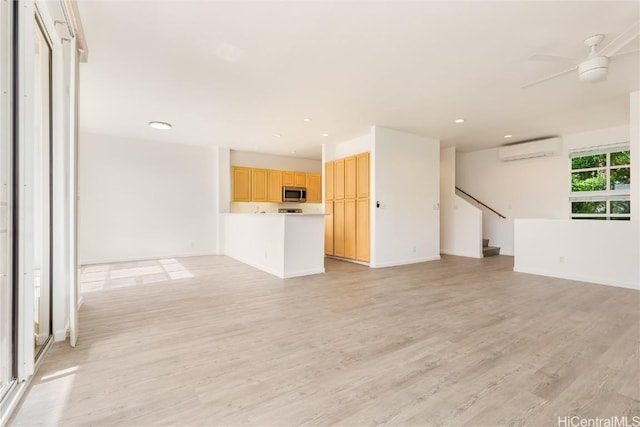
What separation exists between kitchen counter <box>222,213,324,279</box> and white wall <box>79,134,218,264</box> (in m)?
2.02

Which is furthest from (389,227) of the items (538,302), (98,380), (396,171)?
(98,380)

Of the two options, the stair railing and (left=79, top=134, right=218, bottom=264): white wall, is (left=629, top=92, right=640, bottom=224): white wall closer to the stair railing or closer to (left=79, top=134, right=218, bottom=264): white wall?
the stair railing

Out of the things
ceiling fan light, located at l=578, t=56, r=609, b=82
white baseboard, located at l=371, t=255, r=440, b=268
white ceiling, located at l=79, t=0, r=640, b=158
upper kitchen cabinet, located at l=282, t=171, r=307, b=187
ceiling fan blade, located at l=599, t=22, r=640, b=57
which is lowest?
white baseboard, located at l=371, t=255, r=440, b=268

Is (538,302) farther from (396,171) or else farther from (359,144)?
(359,144)

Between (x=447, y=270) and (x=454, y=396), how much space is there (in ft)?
12.5

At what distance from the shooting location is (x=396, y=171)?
566cm

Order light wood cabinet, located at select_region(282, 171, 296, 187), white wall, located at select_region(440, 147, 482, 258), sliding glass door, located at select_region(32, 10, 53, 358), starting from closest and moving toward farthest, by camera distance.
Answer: sliding glass door, located at select_region(32, 10, 53, 358), white wall, located at select_region(440, 147, 482, 258), light wood cabinet, located at select_region(282, 171, 296, 187)

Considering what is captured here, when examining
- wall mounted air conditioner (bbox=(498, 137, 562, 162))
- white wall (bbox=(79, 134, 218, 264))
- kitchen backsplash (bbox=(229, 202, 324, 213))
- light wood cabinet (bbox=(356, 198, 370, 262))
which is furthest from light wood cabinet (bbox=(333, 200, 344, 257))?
wall mounted air conditioner (bbox=(498, 137, 562, 162))

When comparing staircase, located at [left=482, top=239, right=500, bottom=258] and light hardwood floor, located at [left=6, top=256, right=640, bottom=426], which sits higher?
staircase, located at [left=482, top=239, right=500, bottom=258]

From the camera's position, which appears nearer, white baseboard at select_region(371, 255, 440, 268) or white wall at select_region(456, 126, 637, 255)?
white baseboard at select_region(371, 255, 440, 268)

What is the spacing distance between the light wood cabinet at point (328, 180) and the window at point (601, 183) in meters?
5.15

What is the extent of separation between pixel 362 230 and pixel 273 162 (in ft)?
11.3

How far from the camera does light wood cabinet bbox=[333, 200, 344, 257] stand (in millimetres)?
6312

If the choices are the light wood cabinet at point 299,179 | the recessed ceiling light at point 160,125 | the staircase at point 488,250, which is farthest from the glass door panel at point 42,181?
the staircase at point 488,250
